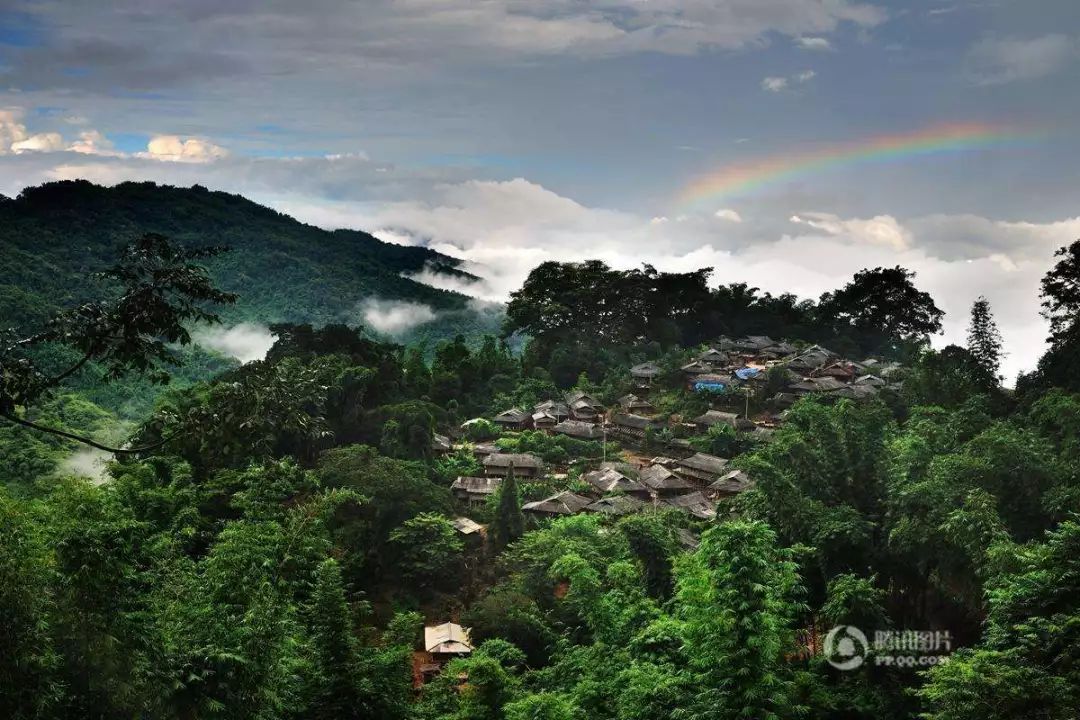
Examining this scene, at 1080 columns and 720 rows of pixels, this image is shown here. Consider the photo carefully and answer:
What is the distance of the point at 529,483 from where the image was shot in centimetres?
2602

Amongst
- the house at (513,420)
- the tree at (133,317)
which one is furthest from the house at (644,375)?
the tree at (133,317)

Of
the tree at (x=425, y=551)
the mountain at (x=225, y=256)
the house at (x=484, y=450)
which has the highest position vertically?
the mountain at (x=225, y=256)

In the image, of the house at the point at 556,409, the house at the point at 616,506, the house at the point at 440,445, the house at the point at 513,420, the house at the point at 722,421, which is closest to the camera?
the house at the point at 616,506

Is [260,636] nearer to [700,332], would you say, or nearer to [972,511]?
Result: [972,511]

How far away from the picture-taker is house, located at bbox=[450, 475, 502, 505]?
25281mm

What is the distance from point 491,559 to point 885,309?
35941mm

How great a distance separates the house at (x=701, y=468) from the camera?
2760 centimetres

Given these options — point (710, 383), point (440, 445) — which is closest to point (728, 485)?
point (710, 383)

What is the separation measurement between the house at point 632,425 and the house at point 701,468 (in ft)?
13.9

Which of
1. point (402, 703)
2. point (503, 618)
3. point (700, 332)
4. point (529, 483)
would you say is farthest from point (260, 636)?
point (700, 332)

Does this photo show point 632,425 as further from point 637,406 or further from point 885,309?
point 885,309

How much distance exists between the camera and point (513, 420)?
1344 inches

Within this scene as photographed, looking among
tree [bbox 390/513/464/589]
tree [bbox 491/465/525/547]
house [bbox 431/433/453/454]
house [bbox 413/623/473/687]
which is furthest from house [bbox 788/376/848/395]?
house [bbox 413/623/473/687]

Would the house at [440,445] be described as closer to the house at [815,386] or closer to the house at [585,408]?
the house at [585,408]
